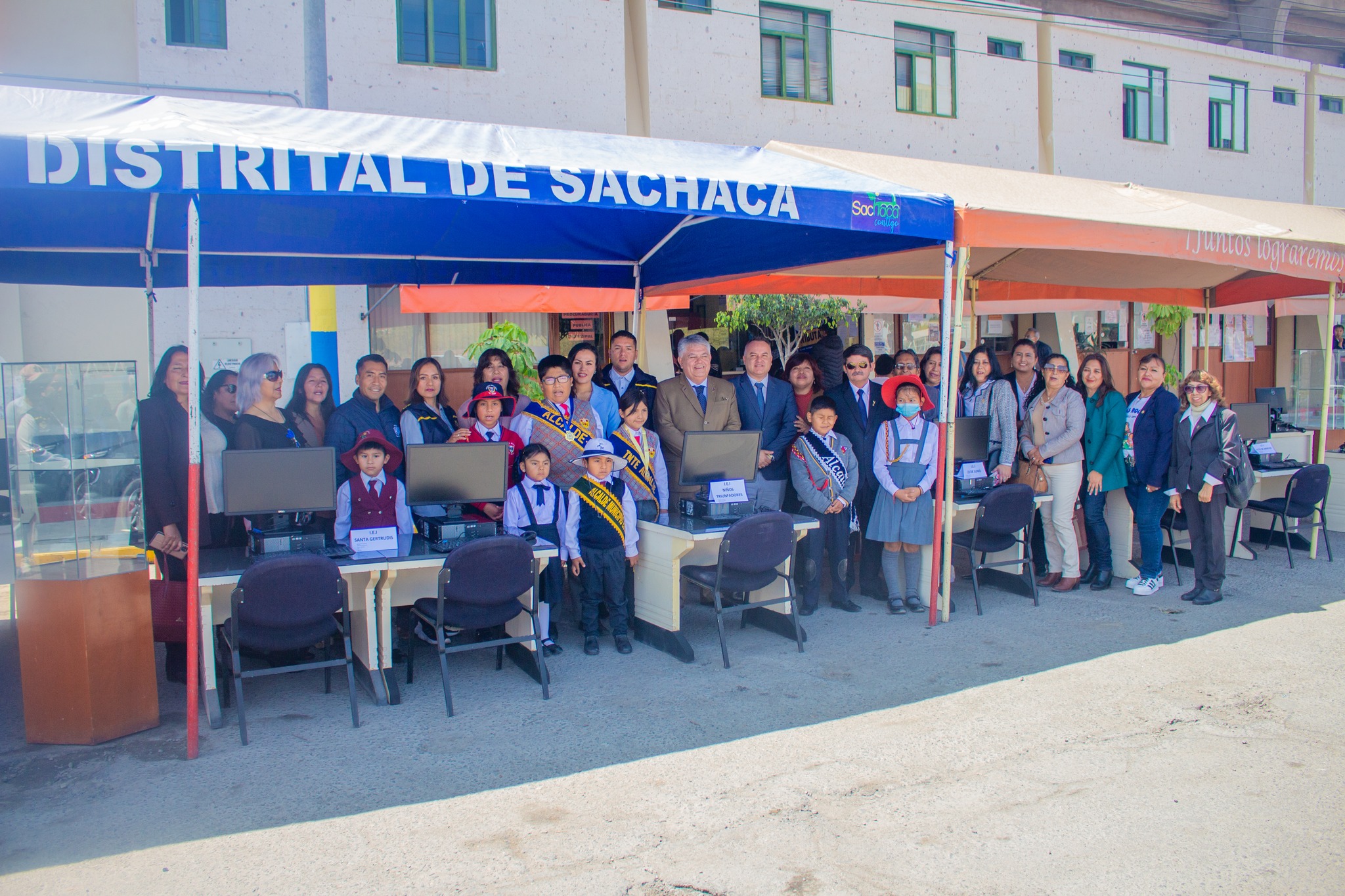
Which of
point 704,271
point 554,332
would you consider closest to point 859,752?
point 704,271

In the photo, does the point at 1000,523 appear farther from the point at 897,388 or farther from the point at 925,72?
the point at 925,72

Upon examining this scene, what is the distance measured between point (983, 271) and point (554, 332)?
18.8 ft

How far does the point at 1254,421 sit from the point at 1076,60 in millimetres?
9304

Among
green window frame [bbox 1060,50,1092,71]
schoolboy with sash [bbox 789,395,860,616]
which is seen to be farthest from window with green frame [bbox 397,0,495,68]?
green window frame [bbox 1060,50,1092,71]

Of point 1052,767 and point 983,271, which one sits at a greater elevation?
point 983,271

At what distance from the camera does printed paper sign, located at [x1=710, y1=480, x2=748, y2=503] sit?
5582mm

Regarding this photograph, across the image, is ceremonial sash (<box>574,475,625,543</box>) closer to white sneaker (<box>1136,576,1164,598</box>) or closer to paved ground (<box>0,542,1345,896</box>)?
paved ground (<box>0,542,1345,896</box>)

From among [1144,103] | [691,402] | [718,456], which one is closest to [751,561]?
[718,456]

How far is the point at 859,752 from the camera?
405cm

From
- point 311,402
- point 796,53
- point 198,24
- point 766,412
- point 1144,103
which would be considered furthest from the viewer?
point 1144,103

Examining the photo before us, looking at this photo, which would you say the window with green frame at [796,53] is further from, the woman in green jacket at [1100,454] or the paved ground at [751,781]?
the paved ground at [751,781]

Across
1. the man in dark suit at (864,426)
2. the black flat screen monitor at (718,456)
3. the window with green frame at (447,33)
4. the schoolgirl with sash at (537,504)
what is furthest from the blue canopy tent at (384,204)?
the window with green frame at (447,33)

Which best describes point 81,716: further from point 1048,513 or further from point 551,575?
point 1048,513

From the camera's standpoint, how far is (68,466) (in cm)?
418
